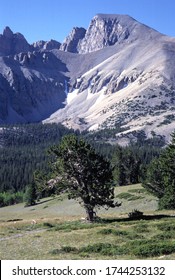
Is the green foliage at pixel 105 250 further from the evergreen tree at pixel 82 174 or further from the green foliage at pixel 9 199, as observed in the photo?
the green foliage at pixel 9 199

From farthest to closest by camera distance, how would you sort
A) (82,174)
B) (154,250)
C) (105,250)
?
(82,174) → (105,250) → (154,250)

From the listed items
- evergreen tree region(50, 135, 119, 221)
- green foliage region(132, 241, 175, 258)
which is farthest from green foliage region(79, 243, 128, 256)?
evergreen tree region(50, 135, 119, 221)

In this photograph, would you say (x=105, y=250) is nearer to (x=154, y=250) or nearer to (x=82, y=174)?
(x=154, y=250)

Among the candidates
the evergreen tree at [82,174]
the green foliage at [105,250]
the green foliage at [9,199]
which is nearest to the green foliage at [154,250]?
the green foliage at [105,250]

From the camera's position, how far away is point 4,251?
93.1ft

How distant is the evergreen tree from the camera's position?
5050 centimetres

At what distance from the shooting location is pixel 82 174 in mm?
50781

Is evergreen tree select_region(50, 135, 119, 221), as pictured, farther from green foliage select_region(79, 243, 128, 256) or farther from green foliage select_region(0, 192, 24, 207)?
green foliage select_region(0, 192, 24, 207)

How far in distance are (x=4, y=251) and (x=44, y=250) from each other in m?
3.12

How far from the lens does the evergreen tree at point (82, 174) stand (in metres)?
50.5

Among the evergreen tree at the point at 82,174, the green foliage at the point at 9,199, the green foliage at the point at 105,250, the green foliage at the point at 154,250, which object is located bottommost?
the green foliage at the point at 9,199

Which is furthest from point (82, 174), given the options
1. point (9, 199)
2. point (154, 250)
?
point (9, 199)
